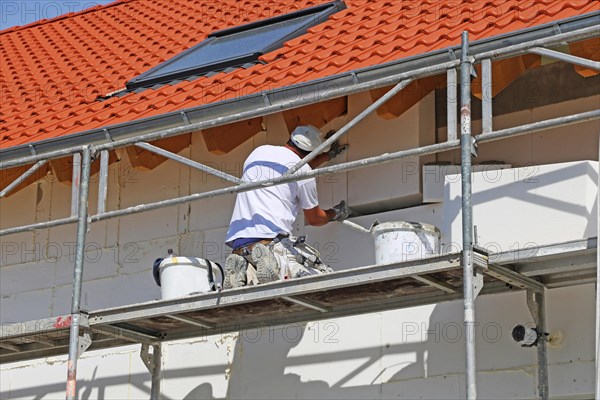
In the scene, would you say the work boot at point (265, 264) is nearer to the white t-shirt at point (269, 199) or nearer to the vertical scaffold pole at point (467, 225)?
the white t-shirt at point (269, 199)

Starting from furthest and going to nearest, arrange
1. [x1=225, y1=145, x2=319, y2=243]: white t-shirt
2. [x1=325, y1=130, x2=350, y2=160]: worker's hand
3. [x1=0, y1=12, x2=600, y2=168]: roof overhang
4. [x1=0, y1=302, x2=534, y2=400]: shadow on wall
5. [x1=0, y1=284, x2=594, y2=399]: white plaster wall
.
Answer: [x1=325, y1=130, x2=350, y2=160]: worker's hand, [x1=225, y1=145, x2=319, y2=243]: white t-shirt, [x1=0, y1=302, x2=534, y2=400]: shadow on wall, [x1=0, y1=284, x2=594, y2=399]: white plaster wall, [x1=0, y1=12, x2=600, y2=168]: roof overhang

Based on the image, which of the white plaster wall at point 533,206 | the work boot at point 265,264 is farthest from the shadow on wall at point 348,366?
the work boot at point 265,264

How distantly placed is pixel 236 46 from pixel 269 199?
243 cm

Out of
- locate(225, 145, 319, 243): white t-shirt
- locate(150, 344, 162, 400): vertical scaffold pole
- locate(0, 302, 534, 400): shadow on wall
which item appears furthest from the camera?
locate(150, 344, 162, 400): vertical scaffold pole

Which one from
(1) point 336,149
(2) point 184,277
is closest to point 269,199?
(2) point 184,277

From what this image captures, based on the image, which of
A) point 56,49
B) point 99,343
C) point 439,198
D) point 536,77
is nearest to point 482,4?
point 536,77

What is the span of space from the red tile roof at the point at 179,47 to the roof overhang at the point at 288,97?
38 centimetres

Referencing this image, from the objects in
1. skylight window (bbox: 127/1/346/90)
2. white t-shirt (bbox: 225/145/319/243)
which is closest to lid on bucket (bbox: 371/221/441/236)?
white t-shirt (bbox: 225/145/319/243)

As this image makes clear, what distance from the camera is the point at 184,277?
887 centimetres

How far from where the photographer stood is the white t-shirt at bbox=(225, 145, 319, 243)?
879 centimetres

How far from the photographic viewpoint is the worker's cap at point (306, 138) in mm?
8938

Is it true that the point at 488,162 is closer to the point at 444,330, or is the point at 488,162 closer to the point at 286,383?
the point at 444,330

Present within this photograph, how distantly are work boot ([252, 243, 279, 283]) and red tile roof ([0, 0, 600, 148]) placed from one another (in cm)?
132

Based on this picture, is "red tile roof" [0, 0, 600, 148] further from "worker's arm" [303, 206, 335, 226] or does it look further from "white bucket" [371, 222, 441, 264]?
"white bucket" [371, 222, 441, 264]
